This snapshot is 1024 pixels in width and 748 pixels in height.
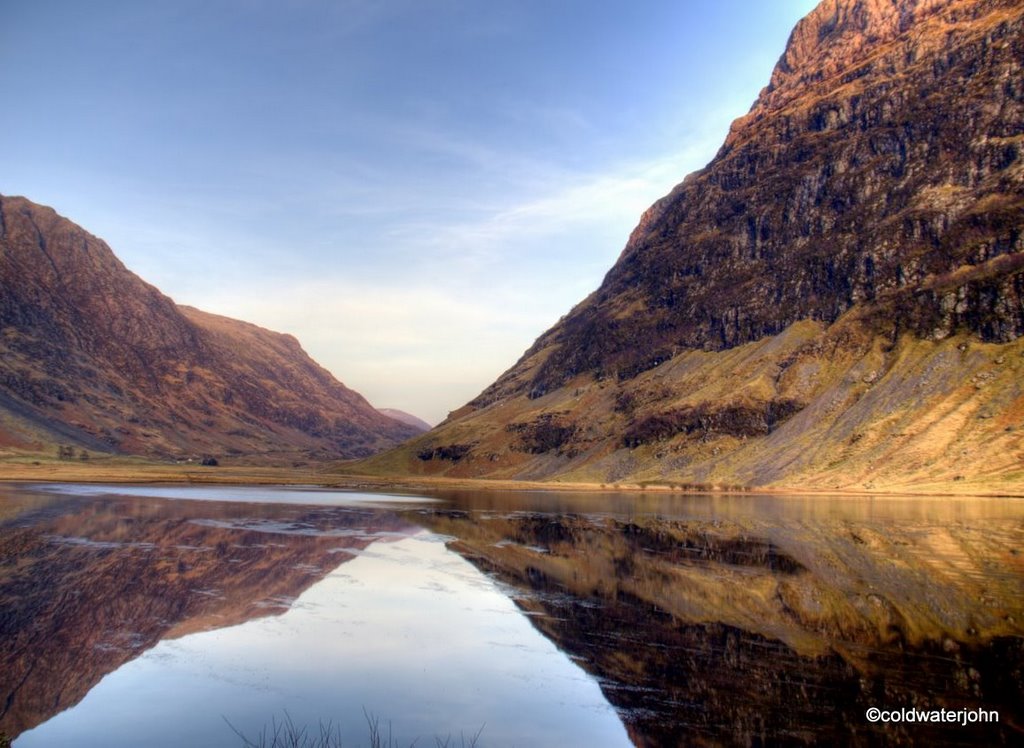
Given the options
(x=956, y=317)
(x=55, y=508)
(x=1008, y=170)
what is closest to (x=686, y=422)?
(x=956, y=317)

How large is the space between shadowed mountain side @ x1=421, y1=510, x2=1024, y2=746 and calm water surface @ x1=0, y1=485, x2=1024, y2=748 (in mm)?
139

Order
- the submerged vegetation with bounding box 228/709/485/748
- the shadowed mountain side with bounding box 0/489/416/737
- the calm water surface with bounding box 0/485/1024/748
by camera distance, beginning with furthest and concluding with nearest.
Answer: the shadowed mountain side with bounding box 0/489/416/737
the calm water surface with bounding box 0/485/1024/748
the submerged vegetation with bounding box 228/709/485/748

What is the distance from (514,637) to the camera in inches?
1208

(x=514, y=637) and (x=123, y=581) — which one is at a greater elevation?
(x=123, y=581)

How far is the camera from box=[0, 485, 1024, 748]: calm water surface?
20328 millimetres

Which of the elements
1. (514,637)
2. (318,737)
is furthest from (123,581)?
(318,737)

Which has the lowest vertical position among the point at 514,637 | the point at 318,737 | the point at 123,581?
the point at 514,637

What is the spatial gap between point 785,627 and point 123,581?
35.2 metres

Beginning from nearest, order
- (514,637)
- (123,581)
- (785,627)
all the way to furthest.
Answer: (785,627)
(514,637)
(123,581)

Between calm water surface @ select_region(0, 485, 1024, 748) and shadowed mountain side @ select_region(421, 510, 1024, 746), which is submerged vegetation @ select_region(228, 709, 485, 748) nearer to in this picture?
calm water surface @ select_region(0, 485, 1024, 748)

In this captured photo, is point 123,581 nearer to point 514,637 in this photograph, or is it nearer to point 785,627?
point 514,637

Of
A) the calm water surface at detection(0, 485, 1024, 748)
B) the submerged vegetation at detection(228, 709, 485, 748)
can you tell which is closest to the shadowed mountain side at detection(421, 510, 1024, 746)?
the calm water surface at detection(0, 485, 1024, 748)

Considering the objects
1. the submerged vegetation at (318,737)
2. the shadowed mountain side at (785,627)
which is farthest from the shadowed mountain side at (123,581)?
the shadowed mountain side at (785,627)

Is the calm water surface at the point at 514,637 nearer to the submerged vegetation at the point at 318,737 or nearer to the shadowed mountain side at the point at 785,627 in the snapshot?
the shadowed mountain side at the point at 785,627
